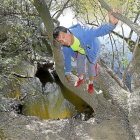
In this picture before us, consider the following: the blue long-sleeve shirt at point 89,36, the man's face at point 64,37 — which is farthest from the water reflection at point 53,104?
the man's face at point 64,37

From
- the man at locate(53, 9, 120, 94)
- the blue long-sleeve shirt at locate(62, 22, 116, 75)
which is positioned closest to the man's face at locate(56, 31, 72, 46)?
the man at locate(53, 9, 120, 94)

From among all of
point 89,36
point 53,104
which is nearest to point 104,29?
point 89,36

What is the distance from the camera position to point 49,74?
9.38m

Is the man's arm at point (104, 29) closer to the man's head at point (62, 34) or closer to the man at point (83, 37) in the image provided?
the man at point (83, 37)

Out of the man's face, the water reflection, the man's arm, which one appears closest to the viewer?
the man's arm

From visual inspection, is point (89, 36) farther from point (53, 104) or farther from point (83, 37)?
point (53, 104)

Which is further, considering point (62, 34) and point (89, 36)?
point (89, 36)

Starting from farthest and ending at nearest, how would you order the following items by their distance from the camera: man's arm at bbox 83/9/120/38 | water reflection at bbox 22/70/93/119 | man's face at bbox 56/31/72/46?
water reflection at bbox 22/70/93/119, man's face at bbox 56/31/72/46, man's arm at bbox 83/9/120/38

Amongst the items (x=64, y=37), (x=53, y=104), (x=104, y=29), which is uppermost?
(x=104, y=29)

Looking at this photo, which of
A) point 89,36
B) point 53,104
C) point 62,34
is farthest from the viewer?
point 53,104

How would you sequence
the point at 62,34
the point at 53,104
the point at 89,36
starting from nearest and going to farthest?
the point at 62,34, the point at 89,36, the point at 53,104

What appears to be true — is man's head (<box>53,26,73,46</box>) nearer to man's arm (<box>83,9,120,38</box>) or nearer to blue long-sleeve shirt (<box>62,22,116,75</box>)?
blue long-sleeve shirt (<box>62,22,116,75</box>)

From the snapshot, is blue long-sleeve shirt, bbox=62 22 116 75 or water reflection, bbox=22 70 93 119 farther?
water reflection, bbox=22 70 93 119

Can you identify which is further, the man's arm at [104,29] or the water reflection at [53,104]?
the water reflection at [53,104]
